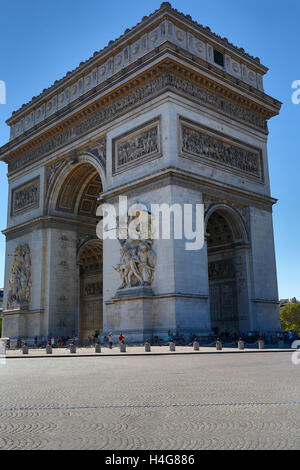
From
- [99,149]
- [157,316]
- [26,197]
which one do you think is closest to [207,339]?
[157,316]

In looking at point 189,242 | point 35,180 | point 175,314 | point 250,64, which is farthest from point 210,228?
point 35,180

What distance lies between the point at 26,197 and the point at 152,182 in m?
14.1

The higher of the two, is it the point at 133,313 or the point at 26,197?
the point at 26,197

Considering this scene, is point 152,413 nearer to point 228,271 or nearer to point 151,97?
point 151,97

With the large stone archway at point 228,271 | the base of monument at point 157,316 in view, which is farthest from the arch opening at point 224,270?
the base of monument at point 157,316

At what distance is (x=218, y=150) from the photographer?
90.6 ft

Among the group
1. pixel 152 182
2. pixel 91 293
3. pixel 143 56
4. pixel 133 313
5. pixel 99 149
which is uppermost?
pixel 143 56

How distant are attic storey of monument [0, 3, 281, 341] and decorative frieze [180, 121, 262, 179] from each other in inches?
3.4

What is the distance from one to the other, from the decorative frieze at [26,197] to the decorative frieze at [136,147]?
29.1 feet

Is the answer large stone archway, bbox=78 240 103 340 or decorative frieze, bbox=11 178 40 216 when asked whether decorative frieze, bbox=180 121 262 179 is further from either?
decorative frieze, bbox=11 178 40 216

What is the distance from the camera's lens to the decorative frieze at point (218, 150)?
25.9 meters

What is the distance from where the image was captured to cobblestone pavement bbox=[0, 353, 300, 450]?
174 inches

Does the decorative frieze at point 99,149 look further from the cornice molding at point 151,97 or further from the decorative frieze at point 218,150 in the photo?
the decorative frieze at point 218,150
